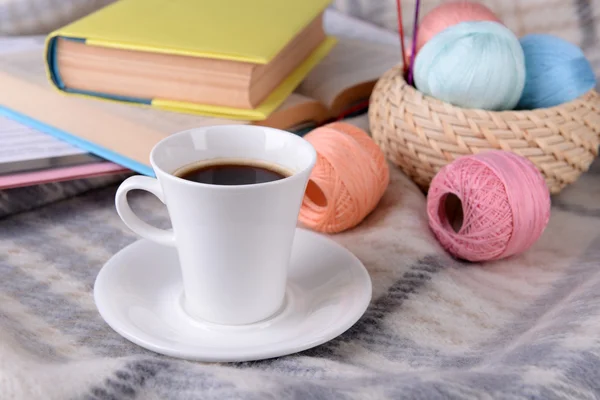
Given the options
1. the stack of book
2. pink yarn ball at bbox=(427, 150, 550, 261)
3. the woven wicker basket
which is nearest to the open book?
the stack of book

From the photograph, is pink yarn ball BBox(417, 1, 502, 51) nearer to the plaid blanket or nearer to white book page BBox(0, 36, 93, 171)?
the plaid blanket

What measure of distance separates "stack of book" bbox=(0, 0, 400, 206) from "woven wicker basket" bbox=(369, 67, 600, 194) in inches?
4.8

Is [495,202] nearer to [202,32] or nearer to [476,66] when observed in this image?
[476,66]

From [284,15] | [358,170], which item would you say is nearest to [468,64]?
[358,170]

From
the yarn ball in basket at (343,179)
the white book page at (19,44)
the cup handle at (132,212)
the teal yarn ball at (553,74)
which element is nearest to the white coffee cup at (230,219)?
the cup handle at (132,212)

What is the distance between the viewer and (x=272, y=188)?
16.8 inches

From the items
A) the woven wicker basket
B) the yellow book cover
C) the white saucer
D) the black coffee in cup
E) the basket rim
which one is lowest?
the white saucer

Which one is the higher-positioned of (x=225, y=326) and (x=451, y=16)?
(x=451, y=16)

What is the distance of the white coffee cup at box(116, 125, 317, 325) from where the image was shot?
0.43 m

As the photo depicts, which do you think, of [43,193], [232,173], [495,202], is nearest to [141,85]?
[43,193]

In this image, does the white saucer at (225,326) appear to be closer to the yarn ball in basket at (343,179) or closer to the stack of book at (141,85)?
the yarn ball in basket at (343,179)

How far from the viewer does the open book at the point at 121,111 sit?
0.65 meters

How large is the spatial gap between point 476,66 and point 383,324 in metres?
0.25

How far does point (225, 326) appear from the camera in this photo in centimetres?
46
